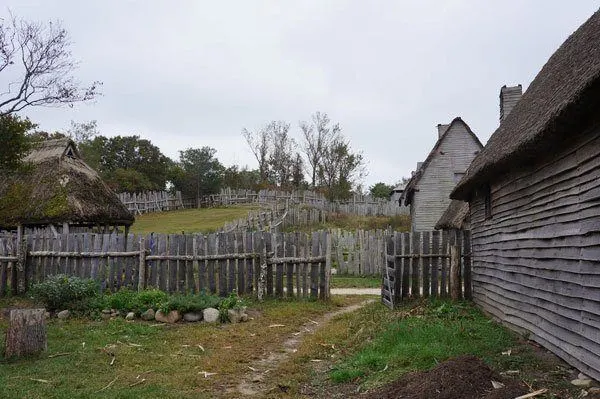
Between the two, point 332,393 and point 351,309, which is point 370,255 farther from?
point 332,393

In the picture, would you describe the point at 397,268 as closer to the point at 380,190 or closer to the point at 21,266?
the point at 21,266

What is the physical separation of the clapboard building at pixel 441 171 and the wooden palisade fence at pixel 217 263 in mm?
17546

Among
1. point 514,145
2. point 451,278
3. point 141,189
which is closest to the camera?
point 514,145

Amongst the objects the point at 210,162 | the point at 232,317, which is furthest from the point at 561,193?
the point at 210,162

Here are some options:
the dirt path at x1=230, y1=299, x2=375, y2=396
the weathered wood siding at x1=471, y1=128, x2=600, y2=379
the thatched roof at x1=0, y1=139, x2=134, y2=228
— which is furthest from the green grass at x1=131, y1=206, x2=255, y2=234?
the weathered wood siding at x1=471, y1=128, x2=600, y2=379

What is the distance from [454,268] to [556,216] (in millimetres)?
5374

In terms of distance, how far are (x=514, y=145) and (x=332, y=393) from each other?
4.54 m

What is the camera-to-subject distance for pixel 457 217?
700 inches

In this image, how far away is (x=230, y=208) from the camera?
51875 mm

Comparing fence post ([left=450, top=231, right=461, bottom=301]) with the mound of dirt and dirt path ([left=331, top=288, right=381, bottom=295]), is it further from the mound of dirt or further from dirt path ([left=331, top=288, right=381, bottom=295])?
the mound of dirt

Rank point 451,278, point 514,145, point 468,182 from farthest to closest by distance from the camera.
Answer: point 451,278, point 468,182, point 514,145

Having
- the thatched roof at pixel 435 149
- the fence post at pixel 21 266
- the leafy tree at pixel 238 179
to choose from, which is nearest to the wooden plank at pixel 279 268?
the fence post at pixel 21 266

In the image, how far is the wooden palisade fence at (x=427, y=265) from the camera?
12.5 m

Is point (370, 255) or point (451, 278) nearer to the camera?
point (451, 278)
